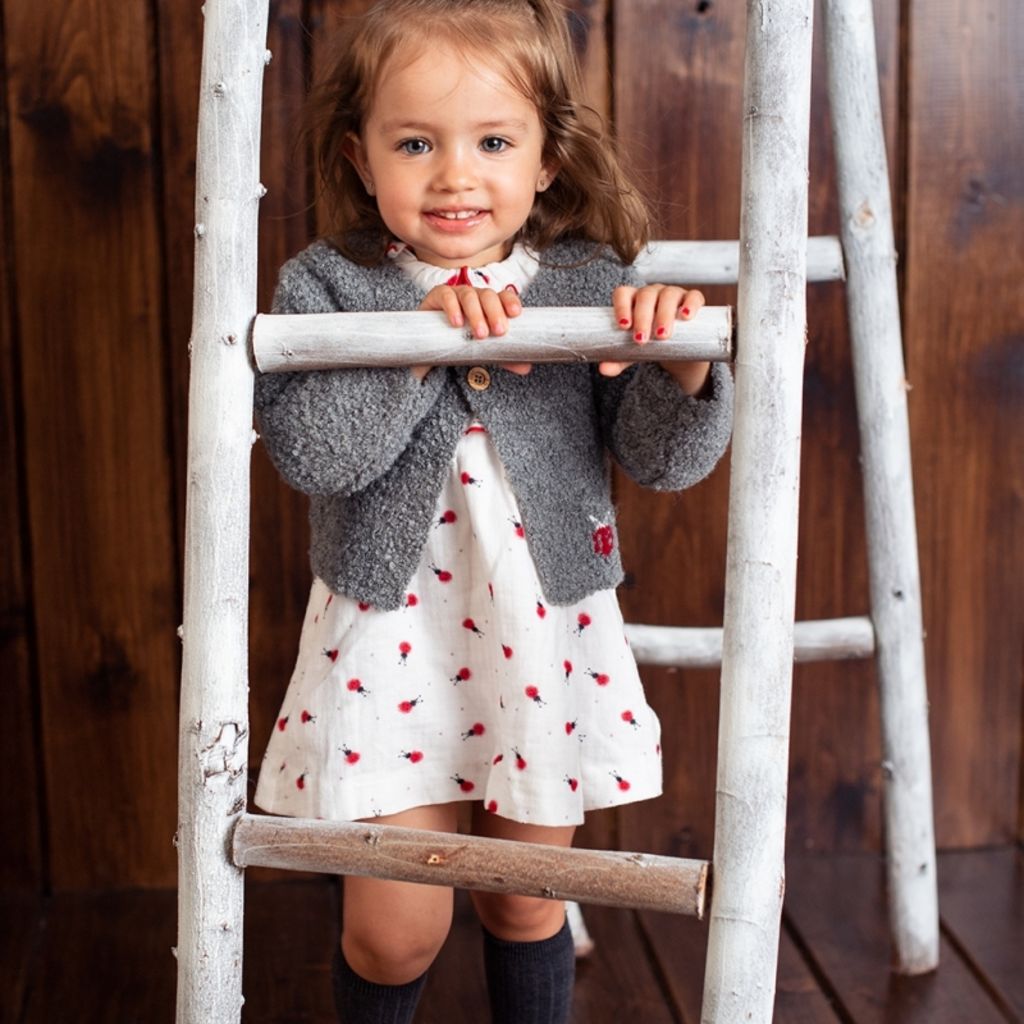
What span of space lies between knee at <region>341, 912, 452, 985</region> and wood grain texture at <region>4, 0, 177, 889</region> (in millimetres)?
517

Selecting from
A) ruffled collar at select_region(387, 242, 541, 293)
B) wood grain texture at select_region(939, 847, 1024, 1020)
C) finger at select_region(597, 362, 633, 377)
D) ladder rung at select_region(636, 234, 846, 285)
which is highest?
ladder rung at select_region(636, 234, 846, 285)

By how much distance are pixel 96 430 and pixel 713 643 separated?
62 centimetres

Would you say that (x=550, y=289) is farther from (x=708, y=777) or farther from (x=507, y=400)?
(x=708, y=777)

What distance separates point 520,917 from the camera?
1100mm

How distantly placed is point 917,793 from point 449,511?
58 centimetres

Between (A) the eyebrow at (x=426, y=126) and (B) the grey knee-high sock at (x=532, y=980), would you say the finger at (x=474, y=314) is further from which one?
(B) the grey knee-high sock at (x=532, y=980)

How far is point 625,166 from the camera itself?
1.23 m

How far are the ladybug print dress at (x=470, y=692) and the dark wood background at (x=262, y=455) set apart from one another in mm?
446

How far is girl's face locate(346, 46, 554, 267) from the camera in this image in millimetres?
953

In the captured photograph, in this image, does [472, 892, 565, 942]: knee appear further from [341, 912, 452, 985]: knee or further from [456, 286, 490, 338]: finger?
[456, 286, 490, 338]: finger

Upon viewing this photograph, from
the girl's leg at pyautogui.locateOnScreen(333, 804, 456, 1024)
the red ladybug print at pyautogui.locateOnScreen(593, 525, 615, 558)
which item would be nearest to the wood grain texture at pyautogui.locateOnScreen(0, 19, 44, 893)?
the girl's leg at pyautogui.locateOnScreen(333, 804, 456, 1024)

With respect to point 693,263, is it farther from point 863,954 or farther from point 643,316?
point 863,954

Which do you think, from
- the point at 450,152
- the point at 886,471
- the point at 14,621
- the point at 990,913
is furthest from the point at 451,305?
the point at 990,913

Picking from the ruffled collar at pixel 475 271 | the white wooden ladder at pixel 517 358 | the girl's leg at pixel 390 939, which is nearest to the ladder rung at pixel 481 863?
the white wooden ladder at pixel 517 358
